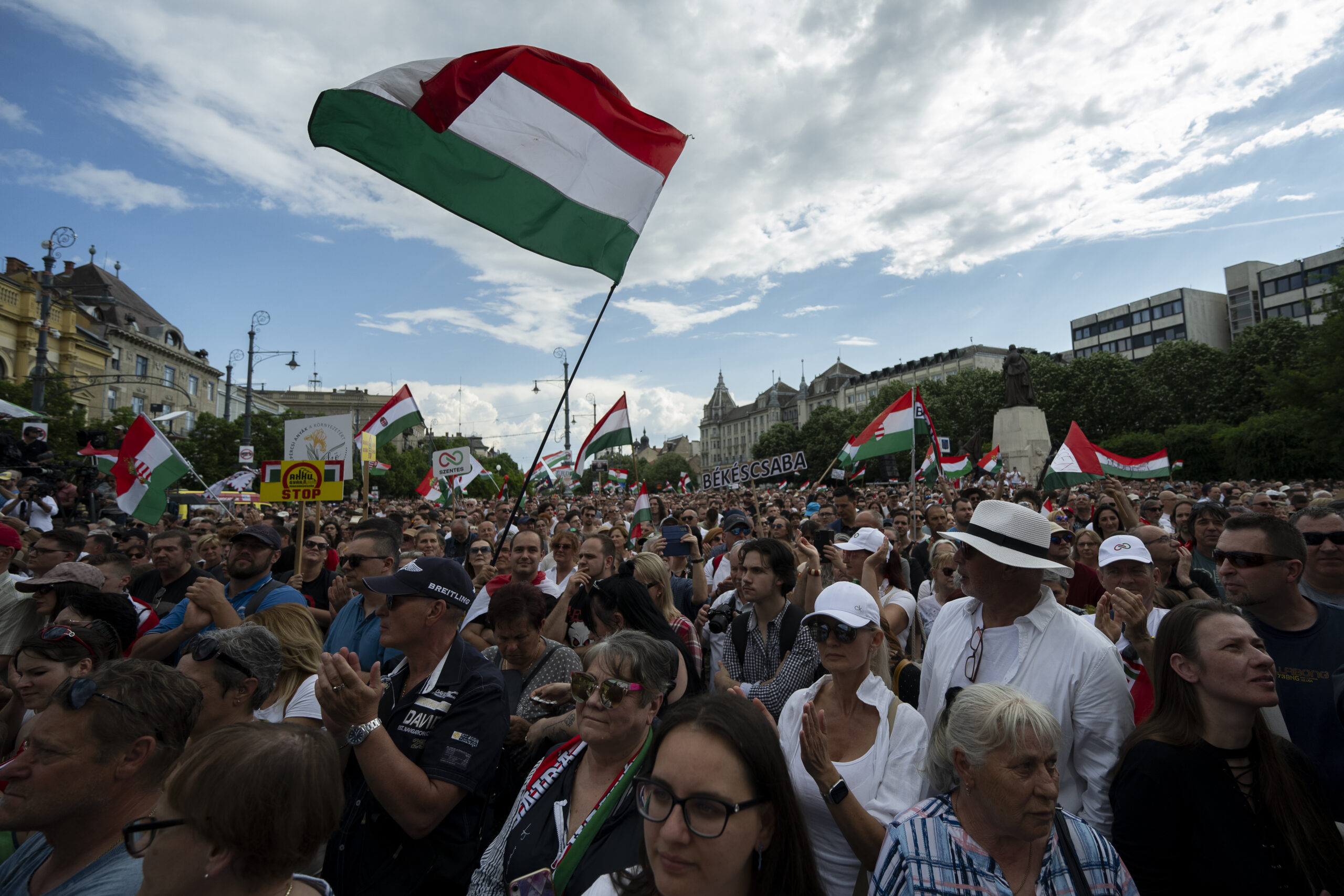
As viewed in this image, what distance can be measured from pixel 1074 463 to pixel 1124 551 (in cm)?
1130

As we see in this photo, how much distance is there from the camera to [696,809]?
1791 mm

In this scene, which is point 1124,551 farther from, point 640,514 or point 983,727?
point 640,514

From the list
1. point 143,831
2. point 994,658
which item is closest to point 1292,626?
point 994,658

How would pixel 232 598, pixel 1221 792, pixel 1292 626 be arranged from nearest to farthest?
pixel 1221 792
pixel 1292 626
pixel 232 598

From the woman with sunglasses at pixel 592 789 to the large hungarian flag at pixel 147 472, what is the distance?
941cm

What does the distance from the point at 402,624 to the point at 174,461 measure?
8.99m

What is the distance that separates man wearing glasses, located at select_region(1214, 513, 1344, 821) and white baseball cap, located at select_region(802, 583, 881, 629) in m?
1.65

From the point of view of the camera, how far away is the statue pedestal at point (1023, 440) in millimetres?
30812

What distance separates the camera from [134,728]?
2230 mm

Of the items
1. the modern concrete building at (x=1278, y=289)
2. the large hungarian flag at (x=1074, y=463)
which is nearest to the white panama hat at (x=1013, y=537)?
the large hungarian flag at (x=1074, y=463)

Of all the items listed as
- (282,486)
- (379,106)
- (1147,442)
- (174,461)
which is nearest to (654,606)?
(379,106)

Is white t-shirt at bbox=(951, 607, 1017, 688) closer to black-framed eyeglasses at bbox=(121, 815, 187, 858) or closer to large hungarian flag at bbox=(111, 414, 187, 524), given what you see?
black-framed eyeglasses at bbox=(121, 815, 187, 858)

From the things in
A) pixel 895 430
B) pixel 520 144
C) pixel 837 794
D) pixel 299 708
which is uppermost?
pixel 520 144

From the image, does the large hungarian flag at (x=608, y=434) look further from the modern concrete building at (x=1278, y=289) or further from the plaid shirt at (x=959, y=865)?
the modern concrete building at (x=1278, y=289)
